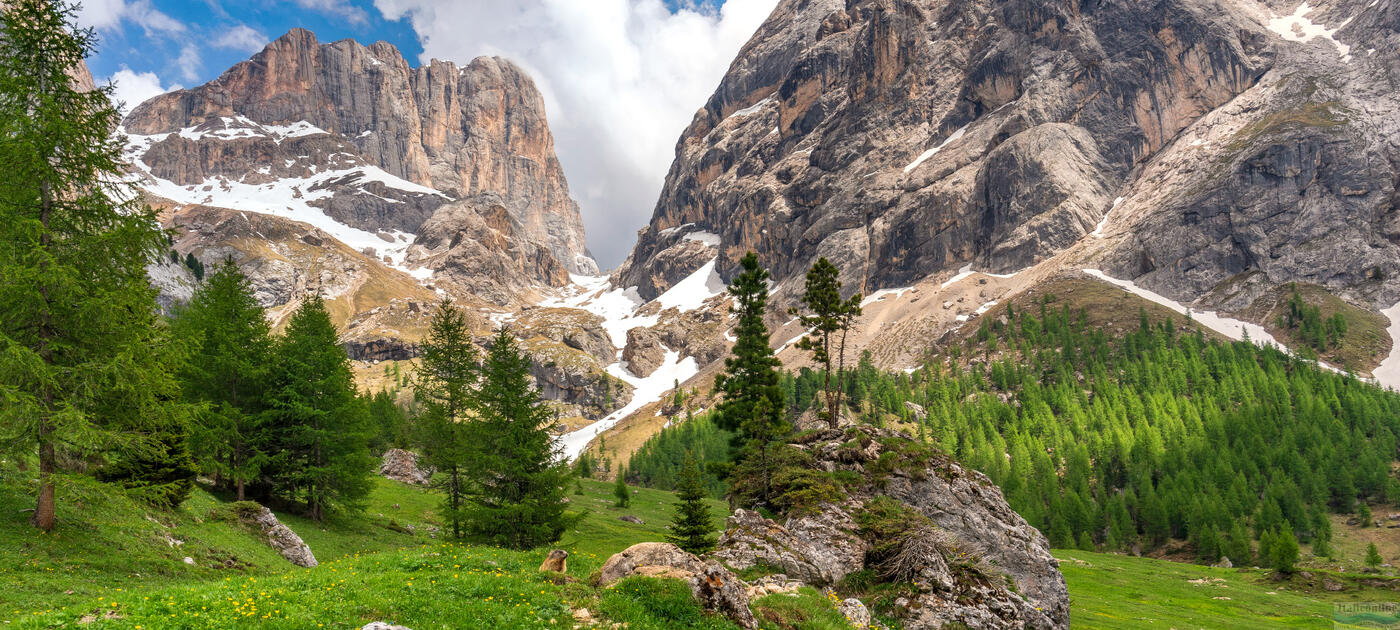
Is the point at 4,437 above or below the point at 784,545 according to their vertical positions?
above

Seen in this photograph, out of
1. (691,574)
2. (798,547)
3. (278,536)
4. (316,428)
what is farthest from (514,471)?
(691,574)

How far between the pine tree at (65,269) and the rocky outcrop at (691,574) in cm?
1592

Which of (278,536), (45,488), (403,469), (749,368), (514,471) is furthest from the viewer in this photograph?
(403,469)

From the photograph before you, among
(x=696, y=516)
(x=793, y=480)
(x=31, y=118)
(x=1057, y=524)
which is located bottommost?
(x=1057, y=524)

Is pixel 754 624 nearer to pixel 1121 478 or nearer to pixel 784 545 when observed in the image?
pixel 784 545

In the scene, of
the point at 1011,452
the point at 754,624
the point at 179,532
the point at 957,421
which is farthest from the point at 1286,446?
the point at 179,532

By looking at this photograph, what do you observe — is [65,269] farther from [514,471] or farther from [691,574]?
[514,471]

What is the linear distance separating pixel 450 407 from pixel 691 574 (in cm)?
3512

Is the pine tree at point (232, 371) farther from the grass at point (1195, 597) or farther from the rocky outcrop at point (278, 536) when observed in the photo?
the grass at point (1195, 597)

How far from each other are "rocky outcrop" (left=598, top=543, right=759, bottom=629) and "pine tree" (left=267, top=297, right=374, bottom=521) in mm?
26230

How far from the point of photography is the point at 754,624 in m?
15.8

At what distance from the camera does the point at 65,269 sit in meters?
19.0

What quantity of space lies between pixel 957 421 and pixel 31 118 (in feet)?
490

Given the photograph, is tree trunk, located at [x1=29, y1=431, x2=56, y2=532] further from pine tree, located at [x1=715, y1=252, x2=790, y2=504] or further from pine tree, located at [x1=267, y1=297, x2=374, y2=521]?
pine tree, located at [x1=715, y1=252, x2=790, y2=504]
